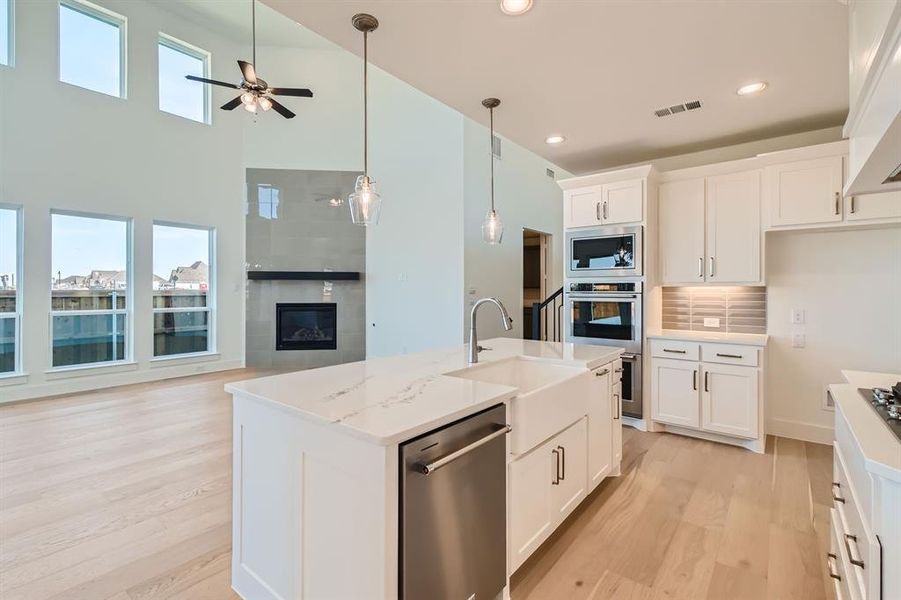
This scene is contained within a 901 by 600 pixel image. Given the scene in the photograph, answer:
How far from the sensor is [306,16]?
6.83 feet

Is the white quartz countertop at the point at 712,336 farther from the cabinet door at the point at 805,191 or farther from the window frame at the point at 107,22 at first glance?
the window frame at the point at 107,22

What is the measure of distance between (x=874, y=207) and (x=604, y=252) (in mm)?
1837

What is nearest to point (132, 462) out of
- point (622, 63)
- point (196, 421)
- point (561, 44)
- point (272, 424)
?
point (196, 421)

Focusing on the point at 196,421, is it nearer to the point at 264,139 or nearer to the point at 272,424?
the point at 272,424

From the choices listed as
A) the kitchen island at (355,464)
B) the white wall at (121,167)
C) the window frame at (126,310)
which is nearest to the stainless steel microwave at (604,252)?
the kitchen island at (355,464)

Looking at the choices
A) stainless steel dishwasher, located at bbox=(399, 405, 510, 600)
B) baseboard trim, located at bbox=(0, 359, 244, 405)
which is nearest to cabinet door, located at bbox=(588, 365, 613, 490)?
stainless steel dishwasher, located at bbox=(399, 405, 510, 600)

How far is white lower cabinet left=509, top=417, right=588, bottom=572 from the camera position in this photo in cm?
177

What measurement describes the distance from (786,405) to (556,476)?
2.81 meters

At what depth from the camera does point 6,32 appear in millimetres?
4789

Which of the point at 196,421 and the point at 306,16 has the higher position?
the point at 306,16

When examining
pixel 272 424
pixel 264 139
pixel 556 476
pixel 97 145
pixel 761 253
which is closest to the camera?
pixel 272 424

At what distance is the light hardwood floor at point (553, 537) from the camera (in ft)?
6.08

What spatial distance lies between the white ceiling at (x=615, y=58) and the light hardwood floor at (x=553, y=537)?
2619 mm

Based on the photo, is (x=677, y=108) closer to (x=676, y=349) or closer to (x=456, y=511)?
(x=676, y=349)
